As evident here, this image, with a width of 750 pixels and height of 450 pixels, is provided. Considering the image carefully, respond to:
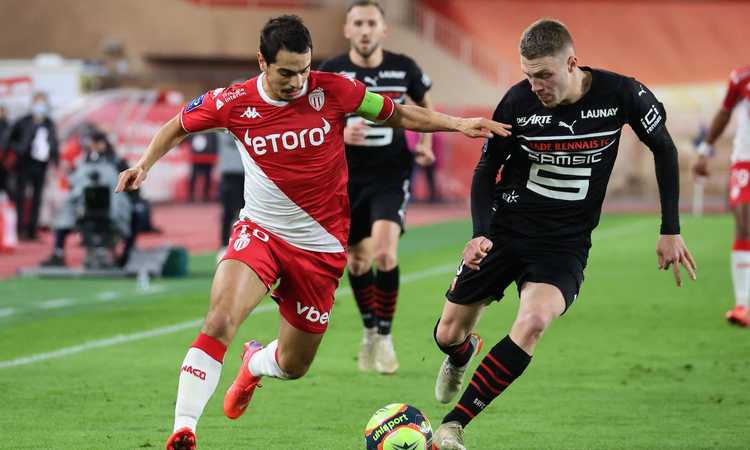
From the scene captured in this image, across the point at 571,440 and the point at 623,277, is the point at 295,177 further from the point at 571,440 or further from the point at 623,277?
the point at 623,277

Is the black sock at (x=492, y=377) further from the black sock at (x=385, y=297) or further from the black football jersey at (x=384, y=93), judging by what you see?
the black football jersey at (x=384, y=93)

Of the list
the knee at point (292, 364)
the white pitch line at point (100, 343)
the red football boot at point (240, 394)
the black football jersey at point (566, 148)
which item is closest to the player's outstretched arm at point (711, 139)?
the white pitch line at point (100, 343)

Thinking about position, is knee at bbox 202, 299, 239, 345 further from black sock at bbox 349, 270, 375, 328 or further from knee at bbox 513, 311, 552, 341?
black sock at bbox 349, 270, 375, 328

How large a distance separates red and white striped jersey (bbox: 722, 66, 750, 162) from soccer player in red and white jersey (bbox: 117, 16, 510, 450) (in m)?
5.44

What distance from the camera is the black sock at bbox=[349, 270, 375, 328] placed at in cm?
963

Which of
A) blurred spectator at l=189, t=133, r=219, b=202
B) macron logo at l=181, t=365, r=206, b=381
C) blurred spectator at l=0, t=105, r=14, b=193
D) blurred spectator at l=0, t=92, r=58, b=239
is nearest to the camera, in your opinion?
macron logo at l=181, t=365, r=206, b=381

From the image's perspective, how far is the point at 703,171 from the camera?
11.8 meters

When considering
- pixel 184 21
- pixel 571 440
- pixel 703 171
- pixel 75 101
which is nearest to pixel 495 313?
pixel 703 171

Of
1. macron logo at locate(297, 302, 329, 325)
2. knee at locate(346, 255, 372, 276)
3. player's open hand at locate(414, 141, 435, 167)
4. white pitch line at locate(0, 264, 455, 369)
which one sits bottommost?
white pitch line at locate(0, 264, 455, 369)

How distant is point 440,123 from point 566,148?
66 cm

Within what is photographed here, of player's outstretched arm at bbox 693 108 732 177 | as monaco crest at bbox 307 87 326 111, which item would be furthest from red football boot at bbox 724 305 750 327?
as monaco crest at bbox 307 87 326 111

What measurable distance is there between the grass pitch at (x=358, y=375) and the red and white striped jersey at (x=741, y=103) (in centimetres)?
158

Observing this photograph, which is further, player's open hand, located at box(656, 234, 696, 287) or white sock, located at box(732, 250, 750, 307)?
white sock, located at box(732, 250, 750, 307)

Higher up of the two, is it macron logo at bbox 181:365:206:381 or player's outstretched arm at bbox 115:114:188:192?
player's outstretched arm at bbox 115:114:188:192
